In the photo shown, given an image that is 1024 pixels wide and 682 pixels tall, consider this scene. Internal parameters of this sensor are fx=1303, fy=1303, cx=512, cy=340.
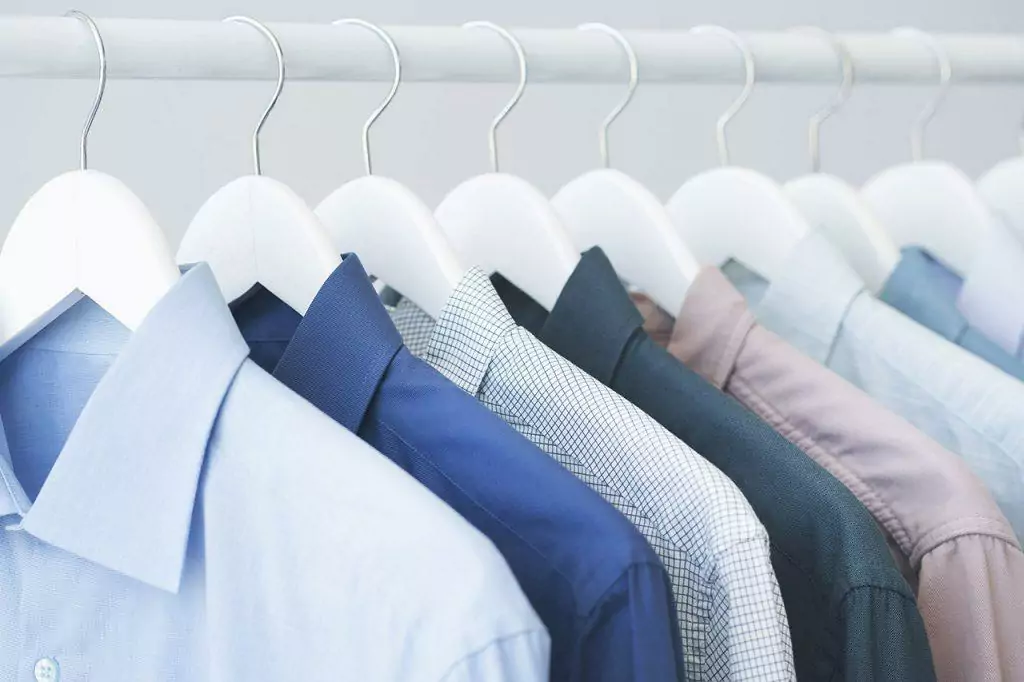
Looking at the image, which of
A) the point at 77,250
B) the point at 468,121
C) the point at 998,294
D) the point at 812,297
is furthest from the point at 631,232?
the point at 468,121

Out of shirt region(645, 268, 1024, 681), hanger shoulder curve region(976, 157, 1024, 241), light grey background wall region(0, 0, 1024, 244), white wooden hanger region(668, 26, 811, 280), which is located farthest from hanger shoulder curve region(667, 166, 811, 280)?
light grey background wall region(0, 0, 1024, 244)

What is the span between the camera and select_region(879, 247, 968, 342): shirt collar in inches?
33.7

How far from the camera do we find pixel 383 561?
1.67ft

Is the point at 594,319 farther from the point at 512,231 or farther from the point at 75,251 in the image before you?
the point at 75,251

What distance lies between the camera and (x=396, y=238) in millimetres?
735

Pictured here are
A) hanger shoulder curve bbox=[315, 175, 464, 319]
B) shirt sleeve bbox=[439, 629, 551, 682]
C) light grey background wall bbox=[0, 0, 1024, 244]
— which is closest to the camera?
shirt sleeve bbox=[439, 629, 551, 682]

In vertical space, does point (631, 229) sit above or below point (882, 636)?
above

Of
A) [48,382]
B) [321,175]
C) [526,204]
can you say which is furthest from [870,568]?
[321,175]

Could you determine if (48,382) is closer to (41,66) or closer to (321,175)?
(41,66)

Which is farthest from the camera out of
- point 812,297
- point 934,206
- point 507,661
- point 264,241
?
point 934,206

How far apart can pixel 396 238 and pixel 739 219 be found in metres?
0.28

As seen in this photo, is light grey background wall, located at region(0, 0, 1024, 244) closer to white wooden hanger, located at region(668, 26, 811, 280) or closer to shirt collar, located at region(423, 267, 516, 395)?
white wooden hanger, located at region(668, 26, 811, 280)

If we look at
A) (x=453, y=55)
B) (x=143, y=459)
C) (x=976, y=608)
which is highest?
(x=453, y=55)

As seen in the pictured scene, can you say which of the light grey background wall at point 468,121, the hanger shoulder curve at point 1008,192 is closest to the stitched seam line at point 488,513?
the hanger shoulder curve at point 1008,192
